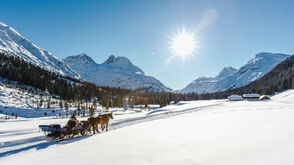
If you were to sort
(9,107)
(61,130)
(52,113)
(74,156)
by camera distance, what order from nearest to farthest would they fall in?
(74,156)
(61,130)
(9,107)
(52,113)

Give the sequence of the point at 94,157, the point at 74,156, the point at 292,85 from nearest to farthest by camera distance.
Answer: the point at 94,157, the point at 74,156, the point at 292,85

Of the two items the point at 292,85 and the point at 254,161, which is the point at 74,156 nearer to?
the point at 254,161

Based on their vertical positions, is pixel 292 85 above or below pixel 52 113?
above

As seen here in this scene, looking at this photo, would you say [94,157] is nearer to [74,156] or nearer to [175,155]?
Answer: [74,156]

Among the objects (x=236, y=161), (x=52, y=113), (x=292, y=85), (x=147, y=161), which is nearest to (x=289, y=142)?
(x=236, y=161)

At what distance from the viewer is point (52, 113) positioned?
44.7 m

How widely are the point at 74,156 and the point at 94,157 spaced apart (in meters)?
0.80

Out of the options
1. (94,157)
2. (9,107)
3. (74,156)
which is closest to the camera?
(94,157)

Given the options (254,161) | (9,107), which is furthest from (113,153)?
(9,107)

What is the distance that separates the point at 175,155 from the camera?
375 centimetres

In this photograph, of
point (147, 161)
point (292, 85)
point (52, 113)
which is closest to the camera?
point (147, 161)

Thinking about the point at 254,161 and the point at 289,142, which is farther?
the point at 289,142

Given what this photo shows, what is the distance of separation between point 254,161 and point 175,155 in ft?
5.58

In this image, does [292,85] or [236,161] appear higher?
[292,85]
